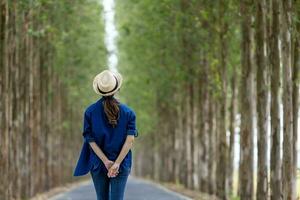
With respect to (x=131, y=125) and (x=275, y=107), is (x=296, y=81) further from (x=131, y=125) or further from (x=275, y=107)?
(x=131, y=125)

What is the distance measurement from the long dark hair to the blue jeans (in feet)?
1.62

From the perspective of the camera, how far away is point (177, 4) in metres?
A: 28.0

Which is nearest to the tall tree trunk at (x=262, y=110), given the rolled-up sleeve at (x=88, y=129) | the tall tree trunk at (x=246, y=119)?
the tall tree trunk at (x=246, y=119)

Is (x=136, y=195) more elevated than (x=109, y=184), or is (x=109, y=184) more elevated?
(x=109, y=184)

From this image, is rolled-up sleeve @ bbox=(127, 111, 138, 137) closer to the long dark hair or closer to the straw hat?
the long dark hair

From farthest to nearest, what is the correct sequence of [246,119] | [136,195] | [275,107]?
[136,195] → [246,119] → [275,107]

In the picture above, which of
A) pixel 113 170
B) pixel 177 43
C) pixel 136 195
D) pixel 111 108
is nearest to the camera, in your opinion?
pixel 113 170

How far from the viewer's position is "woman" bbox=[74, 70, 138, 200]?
745 cm

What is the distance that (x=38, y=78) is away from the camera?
31.6 m

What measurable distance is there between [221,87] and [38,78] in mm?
9398

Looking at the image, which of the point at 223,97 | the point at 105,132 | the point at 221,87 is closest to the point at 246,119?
the point at 223,97

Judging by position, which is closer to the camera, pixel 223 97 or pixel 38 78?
pixel 223 97

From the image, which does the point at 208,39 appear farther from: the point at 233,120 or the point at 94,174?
the point at 94,174

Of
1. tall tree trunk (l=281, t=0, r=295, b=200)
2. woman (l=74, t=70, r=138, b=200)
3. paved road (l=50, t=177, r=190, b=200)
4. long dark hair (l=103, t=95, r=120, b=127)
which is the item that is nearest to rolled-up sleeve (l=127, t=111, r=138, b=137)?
woman (l=74, t=70, r=138, b=200)
